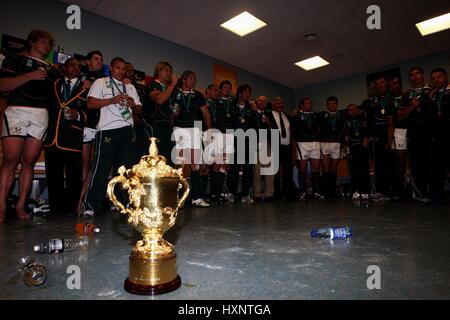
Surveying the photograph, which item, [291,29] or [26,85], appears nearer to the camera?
[26,85]

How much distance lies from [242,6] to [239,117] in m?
2.21

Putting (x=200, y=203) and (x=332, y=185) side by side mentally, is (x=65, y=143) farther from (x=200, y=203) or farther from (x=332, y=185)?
(x=332, y=185)

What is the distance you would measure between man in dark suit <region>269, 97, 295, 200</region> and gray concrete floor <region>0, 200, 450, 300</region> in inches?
113

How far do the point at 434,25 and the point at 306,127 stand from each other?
12.6 feet

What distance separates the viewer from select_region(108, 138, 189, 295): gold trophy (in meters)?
0.97

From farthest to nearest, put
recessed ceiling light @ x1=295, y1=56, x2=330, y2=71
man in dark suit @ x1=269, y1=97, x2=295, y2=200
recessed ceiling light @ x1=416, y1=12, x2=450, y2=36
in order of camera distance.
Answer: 1. recessed ceiling light @ x1=295, y1=56, x2=330, y2=71
2. recessed ceiling light @ x1=416, y1=12, x2=450, y2=36
3. man in dark suit @ x1=269, y1=97, x2=295, y2=200

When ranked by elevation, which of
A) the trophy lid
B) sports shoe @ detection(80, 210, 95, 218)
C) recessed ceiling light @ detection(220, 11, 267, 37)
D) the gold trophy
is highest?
recessed ceiling light @ detection(220, 11, 267, 37)

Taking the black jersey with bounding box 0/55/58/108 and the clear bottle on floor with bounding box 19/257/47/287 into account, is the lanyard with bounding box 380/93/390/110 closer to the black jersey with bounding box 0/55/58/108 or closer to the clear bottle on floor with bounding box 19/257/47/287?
the black jersey with bounding box 0/55/58/108

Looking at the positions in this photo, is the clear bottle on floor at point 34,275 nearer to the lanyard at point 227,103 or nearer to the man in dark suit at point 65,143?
the man in dark suit at point 65,143

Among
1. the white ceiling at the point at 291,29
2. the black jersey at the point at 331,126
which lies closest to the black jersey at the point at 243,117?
the black jersey at the point at 331,126

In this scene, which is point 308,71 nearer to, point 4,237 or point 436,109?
point 436,109

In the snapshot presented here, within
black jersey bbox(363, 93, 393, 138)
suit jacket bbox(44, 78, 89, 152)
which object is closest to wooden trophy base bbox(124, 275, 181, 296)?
suit jacket bbox(44, 78, 89, 152)

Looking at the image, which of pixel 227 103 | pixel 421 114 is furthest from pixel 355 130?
pixel 227 103

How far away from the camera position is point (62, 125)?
302 centimetres
